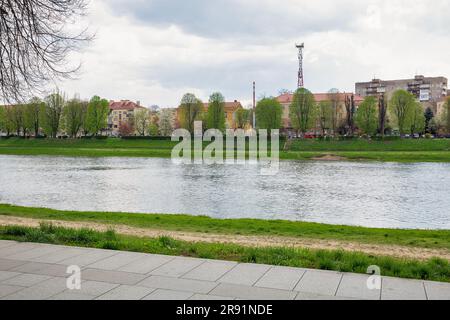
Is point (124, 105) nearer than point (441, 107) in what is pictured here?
No

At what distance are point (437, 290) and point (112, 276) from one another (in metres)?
4.90

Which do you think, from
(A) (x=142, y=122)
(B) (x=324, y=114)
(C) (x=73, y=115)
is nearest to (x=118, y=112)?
(A) (x=142, y=122)

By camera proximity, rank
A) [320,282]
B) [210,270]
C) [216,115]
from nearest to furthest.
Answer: [320,282] → [210,270] → [216,115]

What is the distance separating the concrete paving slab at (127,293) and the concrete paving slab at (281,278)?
166 centimetres

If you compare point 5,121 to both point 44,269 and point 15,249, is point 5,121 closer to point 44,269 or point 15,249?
point 15,249

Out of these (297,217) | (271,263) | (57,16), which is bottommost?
(297,217)

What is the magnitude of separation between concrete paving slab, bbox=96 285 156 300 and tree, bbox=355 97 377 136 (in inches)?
3752

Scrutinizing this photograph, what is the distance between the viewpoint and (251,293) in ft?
21.4

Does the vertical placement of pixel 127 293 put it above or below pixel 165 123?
below

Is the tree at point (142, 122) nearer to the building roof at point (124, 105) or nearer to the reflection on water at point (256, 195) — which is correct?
the building roof at point (124, 105)
